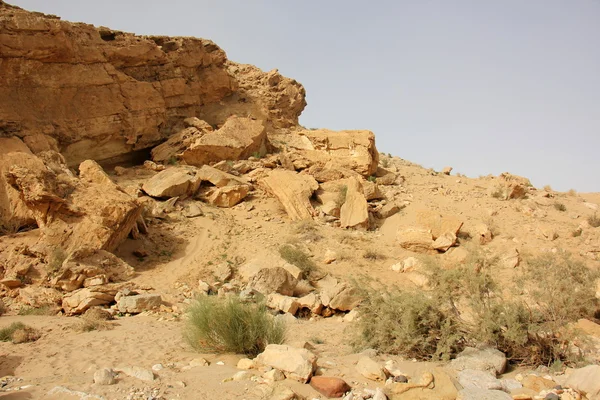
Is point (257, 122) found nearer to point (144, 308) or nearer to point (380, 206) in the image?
point (380, 206)

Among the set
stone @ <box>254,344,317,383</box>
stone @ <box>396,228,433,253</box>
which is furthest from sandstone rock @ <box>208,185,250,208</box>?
stone @ <box>254,344,317,383</box>

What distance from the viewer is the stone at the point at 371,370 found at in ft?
16.4

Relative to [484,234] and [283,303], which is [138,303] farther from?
[484,234]

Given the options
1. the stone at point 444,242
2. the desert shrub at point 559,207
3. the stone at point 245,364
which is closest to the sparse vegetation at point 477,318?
the stone at point 245,364

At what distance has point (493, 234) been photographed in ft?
43.8

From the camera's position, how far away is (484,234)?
13.0m

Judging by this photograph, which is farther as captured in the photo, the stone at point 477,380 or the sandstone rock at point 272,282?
the sandstone rock at point 272,282

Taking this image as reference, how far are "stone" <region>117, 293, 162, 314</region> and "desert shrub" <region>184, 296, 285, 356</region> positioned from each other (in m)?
2.72

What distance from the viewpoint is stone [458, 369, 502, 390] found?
15.4ft

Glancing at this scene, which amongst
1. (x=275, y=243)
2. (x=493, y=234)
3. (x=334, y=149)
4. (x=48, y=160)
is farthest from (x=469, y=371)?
(x=334, y=149)

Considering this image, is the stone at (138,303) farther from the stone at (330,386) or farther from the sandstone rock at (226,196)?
the sandstone rock at (226,196)

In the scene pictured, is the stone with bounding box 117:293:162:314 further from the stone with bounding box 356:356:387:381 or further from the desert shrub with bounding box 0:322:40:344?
the stone with bounding box 356:356:387:381

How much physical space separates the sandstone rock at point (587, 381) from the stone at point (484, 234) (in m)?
8.45

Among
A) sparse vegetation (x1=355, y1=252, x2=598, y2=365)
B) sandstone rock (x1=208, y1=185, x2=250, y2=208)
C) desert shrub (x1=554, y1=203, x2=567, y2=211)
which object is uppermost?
desert shrub (x1=554, y1=203, x2=567, y2=211)
